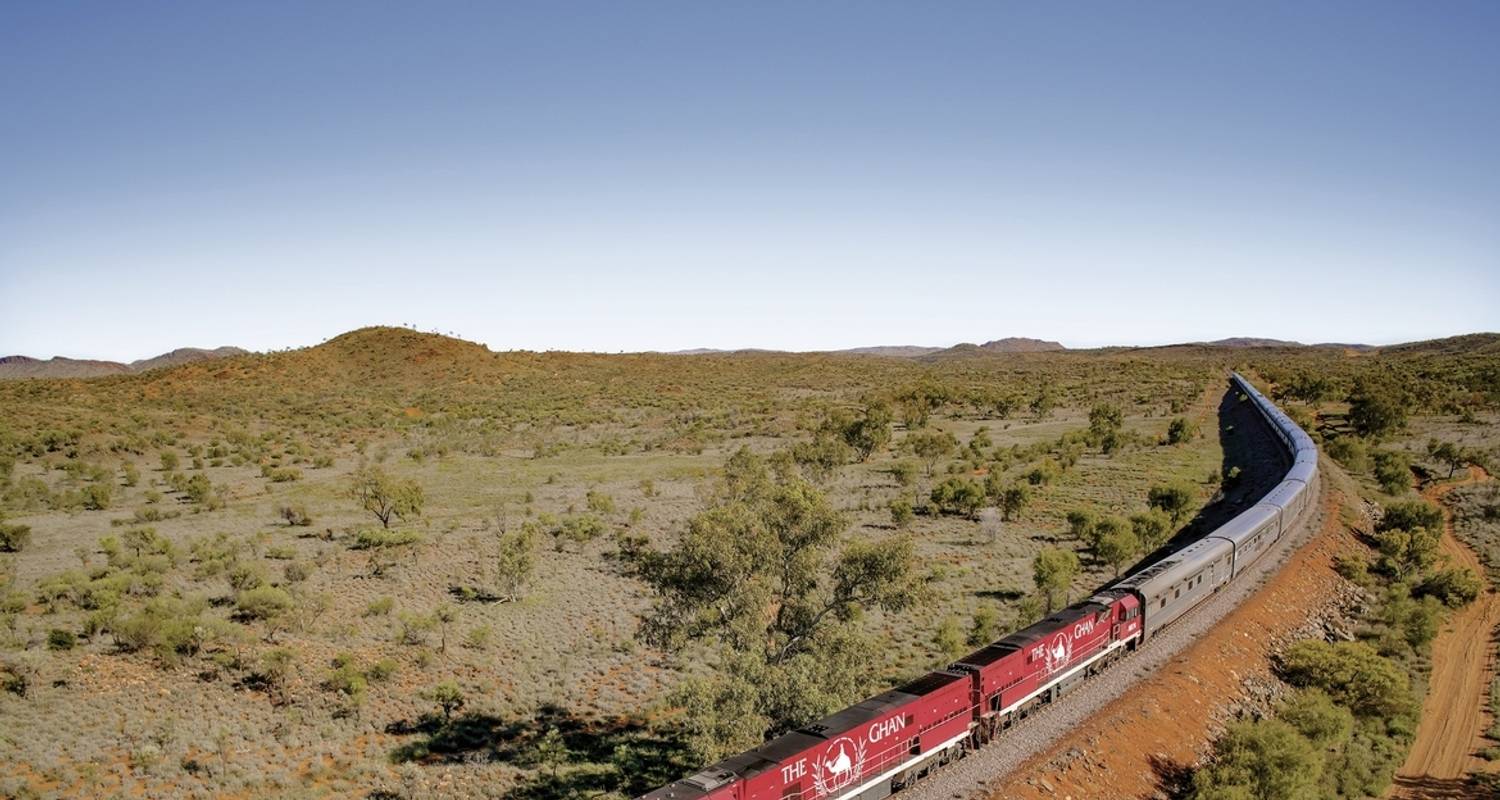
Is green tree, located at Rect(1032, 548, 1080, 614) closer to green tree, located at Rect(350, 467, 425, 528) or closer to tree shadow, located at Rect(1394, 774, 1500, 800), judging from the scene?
tree shadow, located at Rect(1394, 774, 1500, 800)

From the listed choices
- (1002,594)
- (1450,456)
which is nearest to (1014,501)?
(1002,594)

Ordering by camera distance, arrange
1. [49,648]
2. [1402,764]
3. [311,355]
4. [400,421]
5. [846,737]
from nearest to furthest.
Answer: [846,737], [1402,764], [49,648], [400,421], [311,355]

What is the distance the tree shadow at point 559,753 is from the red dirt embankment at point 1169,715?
10.6 metres

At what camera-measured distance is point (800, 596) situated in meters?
24.0

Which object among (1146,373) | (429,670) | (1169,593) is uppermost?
(1146,373)

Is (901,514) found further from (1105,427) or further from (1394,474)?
(1105,427)

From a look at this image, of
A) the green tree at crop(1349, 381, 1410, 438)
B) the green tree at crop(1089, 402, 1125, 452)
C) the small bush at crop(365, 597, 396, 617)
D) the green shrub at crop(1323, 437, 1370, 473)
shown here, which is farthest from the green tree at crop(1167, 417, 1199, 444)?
the small bush at crop(365, 597, 396, 617)

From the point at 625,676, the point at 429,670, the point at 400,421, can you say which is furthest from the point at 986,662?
the point at 400,421

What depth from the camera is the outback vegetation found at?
74.4ft

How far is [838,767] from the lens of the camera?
1745cm

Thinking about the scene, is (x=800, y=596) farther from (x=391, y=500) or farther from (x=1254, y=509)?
(x=391, y=500)

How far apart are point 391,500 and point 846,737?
4134 centimetres

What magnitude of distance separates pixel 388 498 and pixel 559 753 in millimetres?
31507

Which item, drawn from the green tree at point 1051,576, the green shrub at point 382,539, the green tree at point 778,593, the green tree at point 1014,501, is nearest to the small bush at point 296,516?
the green shrub at point 382,539
